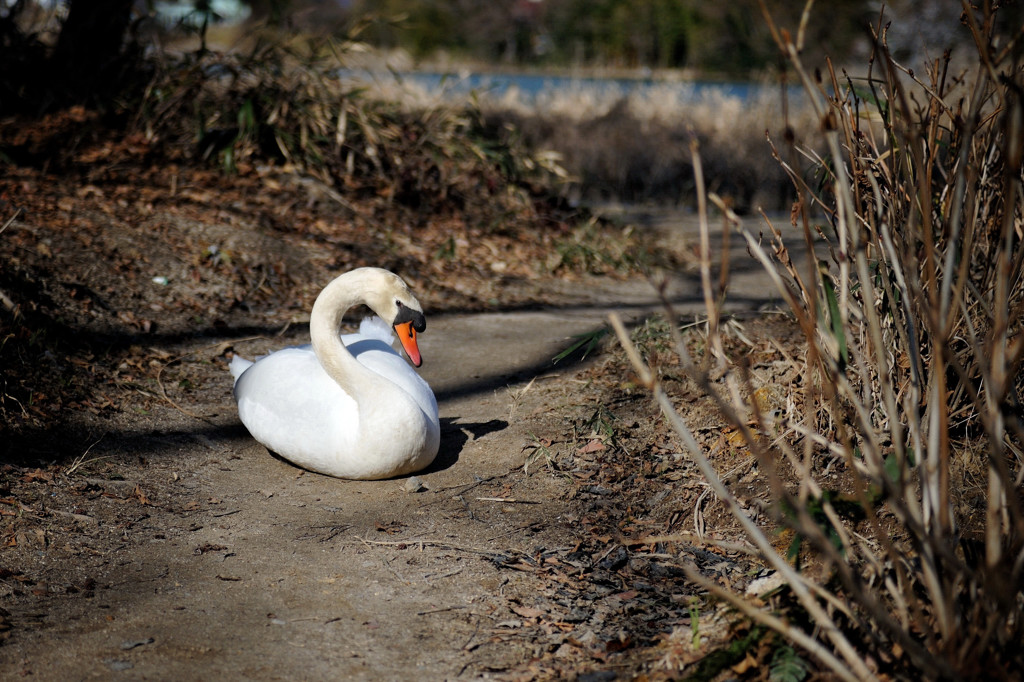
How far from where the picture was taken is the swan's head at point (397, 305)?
3.85 metres

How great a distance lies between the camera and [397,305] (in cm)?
388

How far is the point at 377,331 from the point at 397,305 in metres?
0.91

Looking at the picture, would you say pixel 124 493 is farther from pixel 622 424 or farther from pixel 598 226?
pixel 598 226

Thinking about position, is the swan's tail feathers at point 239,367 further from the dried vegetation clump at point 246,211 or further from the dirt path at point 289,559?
the dried vegetation clump at point 246,211

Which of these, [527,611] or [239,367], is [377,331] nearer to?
[239,367]

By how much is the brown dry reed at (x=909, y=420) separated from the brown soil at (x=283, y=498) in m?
0.43

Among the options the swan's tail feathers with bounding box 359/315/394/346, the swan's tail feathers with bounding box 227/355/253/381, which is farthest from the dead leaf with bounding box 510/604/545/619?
the swan's tail feathers with bounding box 227/355/253/381

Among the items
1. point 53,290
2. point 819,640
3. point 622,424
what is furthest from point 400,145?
point 819,640

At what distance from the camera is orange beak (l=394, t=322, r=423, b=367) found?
3.90 metres

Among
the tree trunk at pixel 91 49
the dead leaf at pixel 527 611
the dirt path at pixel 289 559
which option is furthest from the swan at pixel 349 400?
the tree trunk at pixel 91 49

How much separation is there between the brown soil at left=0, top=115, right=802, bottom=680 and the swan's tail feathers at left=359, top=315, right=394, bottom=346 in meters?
0.53

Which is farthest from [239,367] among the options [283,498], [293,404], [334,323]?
[283,498]

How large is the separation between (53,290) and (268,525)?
2787 mm

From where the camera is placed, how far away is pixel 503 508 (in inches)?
143
